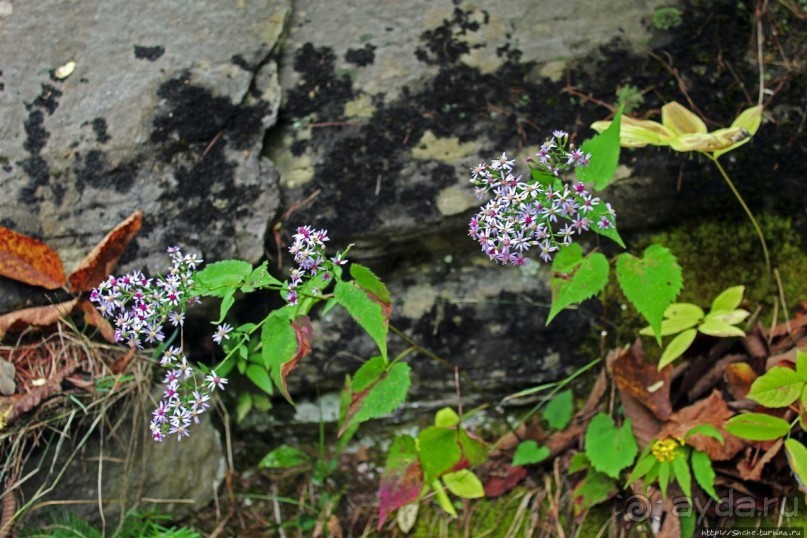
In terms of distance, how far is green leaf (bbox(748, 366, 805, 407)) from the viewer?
228 centimetres

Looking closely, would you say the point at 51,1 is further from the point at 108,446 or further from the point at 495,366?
the point at 495,366

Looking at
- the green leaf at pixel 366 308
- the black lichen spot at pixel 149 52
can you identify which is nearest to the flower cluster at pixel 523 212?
the green leaf at pixel 366 308

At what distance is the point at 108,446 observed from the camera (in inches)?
107

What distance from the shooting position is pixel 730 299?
268 cm

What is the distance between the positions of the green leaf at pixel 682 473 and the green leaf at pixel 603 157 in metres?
0.87

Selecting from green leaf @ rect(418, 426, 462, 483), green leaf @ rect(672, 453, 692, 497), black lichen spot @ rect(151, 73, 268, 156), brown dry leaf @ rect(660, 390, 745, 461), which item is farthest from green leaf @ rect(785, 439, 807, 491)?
black lichen spot @ rect(151, 73, 268, 156)

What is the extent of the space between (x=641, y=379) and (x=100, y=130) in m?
2.14

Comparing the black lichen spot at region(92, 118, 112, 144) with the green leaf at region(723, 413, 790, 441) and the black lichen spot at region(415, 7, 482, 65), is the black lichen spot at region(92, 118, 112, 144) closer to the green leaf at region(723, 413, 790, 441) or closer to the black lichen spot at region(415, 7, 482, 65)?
the black lichen spot at region(415, 7, 482, 65)

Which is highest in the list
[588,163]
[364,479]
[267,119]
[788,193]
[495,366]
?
[588,163]

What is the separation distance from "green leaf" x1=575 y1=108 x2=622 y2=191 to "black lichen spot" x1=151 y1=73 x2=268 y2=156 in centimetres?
131

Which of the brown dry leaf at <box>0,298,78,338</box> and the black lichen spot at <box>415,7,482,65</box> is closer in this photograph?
the brown dry leaf at <box>0,298,78,338</box>

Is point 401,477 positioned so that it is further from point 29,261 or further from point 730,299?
point 29,261

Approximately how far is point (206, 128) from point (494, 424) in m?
1.57

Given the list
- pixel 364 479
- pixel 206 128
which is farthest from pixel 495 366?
pixel 206 128
